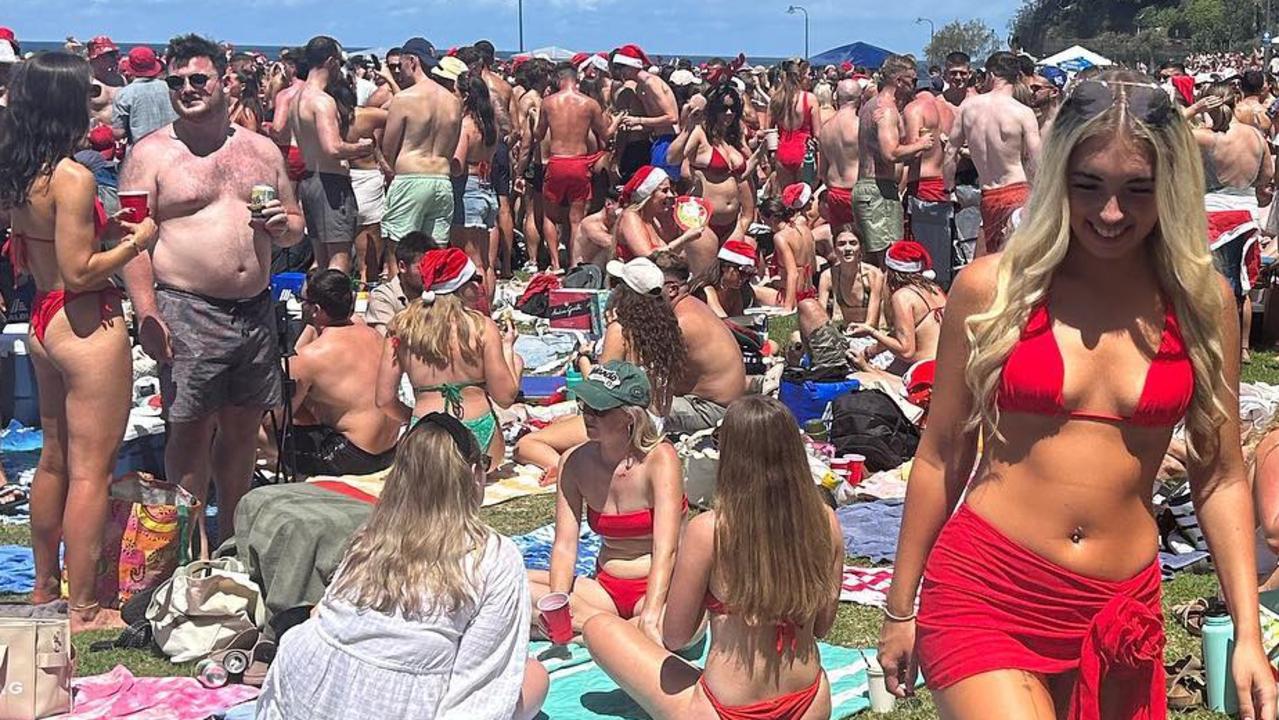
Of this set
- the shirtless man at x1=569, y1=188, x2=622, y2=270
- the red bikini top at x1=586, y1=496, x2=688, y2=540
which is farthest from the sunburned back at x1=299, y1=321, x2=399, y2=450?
the shirtless man at x1=569, y1=188, x2=622, y2=270

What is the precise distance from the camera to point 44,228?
5051 millimetres

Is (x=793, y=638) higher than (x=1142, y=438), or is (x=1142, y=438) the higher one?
(x=1142, y=438)

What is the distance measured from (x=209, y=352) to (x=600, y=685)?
1.85 meters

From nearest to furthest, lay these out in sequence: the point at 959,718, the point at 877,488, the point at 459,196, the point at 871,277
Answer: the point at 959,718 < the point at 877,488 < the point at 871,277 < the point at 459,196

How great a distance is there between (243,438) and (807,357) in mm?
3567

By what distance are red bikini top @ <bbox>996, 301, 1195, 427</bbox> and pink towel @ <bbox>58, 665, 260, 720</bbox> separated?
299cm

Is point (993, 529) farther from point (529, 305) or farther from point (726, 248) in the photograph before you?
point (529, 305)

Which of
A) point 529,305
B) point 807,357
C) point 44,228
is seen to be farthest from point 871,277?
point 44,228

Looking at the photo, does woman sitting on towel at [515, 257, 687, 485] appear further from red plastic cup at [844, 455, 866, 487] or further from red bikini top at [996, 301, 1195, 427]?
red bikini top at [996, 301, 1195, 427]

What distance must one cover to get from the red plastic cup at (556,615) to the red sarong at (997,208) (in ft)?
19.5

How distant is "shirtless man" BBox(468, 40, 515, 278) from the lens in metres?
13.5

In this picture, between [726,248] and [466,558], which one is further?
[726,248]

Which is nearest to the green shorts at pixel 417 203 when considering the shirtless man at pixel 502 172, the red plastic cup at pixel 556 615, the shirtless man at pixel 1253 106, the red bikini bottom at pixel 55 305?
the shirtless man at pixel 502 172

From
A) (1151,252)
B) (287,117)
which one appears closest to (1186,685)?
(1151,252)
